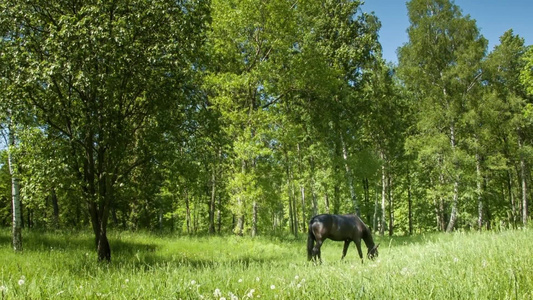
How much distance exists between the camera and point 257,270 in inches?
252

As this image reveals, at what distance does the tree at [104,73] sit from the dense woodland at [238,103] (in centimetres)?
5

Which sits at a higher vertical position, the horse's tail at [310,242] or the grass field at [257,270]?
the grass field at [257,270]

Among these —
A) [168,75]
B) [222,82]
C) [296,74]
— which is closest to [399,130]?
[296,74]

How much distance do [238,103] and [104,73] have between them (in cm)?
1391

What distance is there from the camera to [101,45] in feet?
28.3

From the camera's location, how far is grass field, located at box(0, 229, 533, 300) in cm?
311

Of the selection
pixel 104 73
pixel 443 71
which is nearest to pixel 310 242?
pixel 104 73

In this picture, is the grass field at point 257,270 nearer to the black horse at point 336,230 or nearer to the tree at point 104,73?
the black horse at point 336,230

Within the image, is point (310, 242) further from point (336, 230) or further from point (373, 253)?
point (373, 253)

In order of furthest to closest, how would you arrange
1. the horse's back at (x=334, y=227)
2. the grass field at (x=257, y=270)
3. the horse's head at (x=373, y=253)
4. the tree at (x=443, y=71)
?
the tree at (x=443, y=71) → the horse's back at (x=334, y=227) → the horse's head at (x=373, y=253) → the grass field at (x=257, y=270)

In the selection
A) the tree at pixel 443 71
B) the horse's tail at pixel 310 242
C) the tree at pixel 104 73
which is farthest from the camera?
the tree at pixel 443 71

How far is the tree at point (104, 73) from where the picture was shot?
27.3 ft

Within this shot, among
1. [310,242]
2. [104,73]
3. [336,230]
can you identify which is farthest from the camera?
[336,230]

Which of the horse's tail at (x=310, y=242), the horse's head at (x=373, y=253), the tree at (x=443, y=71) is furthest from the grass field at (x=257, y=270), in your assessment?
the tree at (x=443, y=71)
